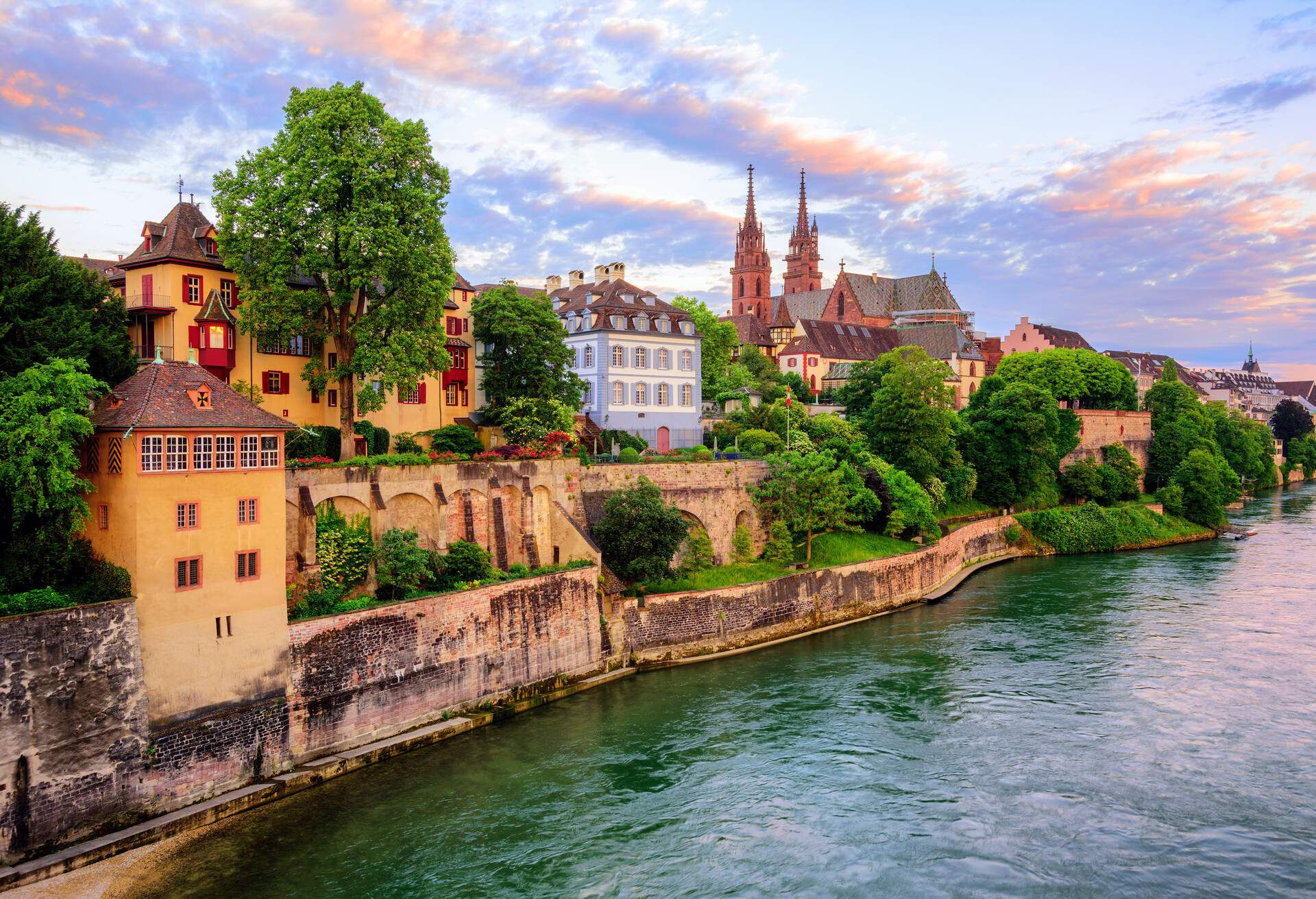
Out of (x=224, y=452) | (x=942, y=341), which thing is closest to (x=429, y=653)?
(x=224, y=452)

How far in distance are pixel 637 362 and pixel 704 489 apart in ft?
42.9

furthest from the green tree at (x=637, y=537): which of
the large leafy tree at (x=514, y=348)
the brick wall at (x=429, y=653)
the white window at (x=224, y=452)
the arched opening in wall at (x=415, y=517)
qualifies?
the white window at (x=224, y=452)

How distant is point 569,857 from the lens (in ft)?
72.5

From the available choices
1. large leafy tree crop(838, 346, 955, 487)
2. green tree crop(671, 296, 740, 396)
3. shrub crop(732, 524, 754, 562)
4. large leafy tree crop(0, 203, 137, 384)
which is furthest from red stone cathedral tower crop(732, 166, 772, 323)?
large leafy tree crop(0, 203, 137, 384)

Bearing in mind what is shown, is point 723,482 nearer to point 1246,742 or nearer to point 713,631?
point 713,631

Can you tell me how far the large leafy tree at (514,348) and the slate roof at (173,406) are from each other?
1958cm

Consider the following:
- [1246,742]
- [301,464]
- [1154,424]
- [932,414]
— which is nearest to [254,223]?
[301,464]

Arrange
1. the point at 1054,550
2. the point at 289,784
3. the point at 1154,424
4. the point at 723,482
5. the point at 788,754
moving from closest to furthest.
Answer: the point at 289,784 → the point at 788,754 → the point at 723,482 → the point at 1054,550 → the point at 1154,424

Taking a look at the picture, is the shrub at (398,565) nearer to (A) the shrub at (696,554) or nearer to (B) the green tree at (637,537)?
(B) the green tree at (637,537)

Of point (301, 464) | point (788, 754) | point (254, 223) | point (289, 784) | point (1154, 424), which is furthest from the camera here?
point (1154, 424)

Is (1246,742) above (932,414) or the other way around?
the other way around

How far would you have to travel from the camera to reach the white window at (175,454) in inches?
944

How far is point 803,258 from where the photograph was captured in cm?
14188

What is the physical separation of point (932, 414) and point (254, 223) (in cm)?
4151
